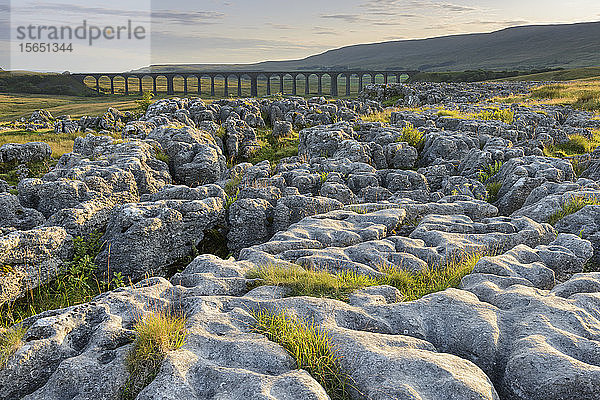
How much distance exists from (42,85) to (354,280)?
Answer: 204 m

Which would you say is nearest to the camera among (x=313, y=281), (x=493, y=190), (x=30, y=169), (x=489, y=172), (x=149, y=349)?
(x=149, y=349)

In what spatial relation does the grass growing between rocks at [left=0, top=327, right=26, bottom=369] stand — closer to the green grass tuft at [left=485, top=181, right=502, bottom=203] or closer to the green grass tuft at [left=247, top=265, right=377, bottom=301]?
the green grass tuft at [left=247, top=265, right=377, bottom=301]

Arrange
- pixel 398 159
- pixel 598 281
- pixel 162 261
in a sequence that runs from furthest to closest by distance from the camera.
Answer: pixel 398 159 → pixel 162 261 → pixel 598 281

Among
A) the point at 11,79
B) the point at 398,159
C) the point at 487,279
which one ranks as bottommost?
the point at 487,279

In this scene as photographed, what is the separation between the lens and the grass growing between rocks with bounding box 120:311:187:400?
6.70 meters

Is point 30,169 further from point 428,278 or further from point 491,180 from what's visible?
point 491,180

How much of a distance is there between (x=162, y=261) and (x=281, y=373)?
953cm

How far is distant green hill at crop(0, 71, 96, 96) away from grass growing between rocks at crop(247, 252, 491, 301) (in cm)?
19083

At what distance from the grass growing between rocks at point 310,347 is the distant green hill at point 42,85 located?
634 ft

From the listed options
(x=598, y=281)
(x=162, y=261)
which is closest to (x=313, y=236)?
(x=162, y=261)

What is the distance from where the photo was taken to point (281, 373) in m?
6.77

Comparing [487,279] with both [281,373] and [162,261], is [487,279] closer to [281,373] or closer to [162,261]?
[281,373]

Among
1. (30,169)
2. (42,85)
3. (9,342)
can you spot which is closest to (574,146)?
(9,342)

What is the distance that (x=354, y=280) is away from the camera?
10.3 metres
